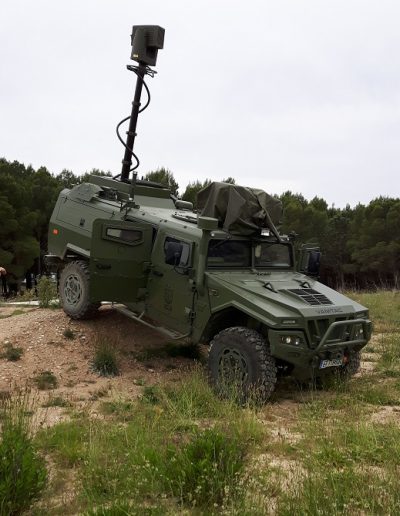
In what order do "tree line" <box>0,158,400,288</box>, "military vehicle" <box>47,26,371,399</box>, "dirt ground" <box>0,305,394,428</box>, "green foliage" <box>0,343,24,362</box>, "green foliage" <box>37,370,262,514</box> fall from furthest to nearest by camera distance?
"tree line" <box>0,158,400,288</box>, "green foliage" <box>0,343,24,362</box>, "dirt ground" <box>0,305,394,428</box>, "military vehicle" <box>47,26,371,399</box>, "green foliage" <box>37,370,262,514</box>

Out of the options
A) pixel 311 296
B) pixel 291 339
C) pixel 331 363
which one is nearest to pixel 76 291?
pixel 311 296

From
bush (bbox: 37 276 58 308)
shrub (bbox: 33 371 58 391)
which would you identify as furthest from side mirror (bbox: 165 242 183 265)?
bush (bbox: 37 276 58 308)

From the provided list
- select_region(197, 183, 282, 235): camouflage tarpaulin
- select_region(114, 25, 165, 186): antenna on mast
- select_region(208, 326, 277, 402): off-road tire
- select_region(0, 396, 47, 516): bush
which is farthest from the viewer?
select_region(114, 25, 165, 186): antenna on mast

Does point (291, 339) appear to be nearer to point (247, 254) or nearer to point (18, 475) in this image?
point (247, 254)

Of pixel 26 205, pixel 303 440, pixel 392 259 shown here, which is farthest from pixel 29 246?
pixel 303 440

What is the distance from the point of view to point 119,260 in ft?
26.9

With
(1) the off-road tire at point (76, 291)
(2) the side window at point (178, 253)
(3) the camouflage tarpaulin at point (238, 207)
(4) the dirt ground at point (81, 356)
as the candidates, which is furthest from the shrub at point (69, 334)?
(3) the camouflage tarpaulin at point (238, 207)

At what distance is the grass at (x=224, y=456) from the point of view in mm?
3475

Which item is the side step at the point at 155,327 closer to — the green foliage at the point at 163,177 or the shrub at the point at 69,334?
the shrub at the point at 69,334

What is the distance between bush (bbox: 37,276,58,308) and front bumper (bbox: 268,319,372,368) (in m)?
6.31

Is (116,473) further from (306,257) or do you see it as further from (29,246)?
(29,246)

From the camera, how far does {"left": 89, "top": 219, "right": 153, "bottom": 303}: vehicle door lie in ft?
26.6

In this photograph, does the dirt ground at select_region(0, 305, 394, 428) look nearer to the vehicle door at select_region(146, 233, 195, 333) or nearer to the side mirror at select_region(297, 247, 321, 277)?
the vehicle door at select_region(146, 233, 195, 333)

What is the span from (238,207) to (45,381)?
→ 136 inches
